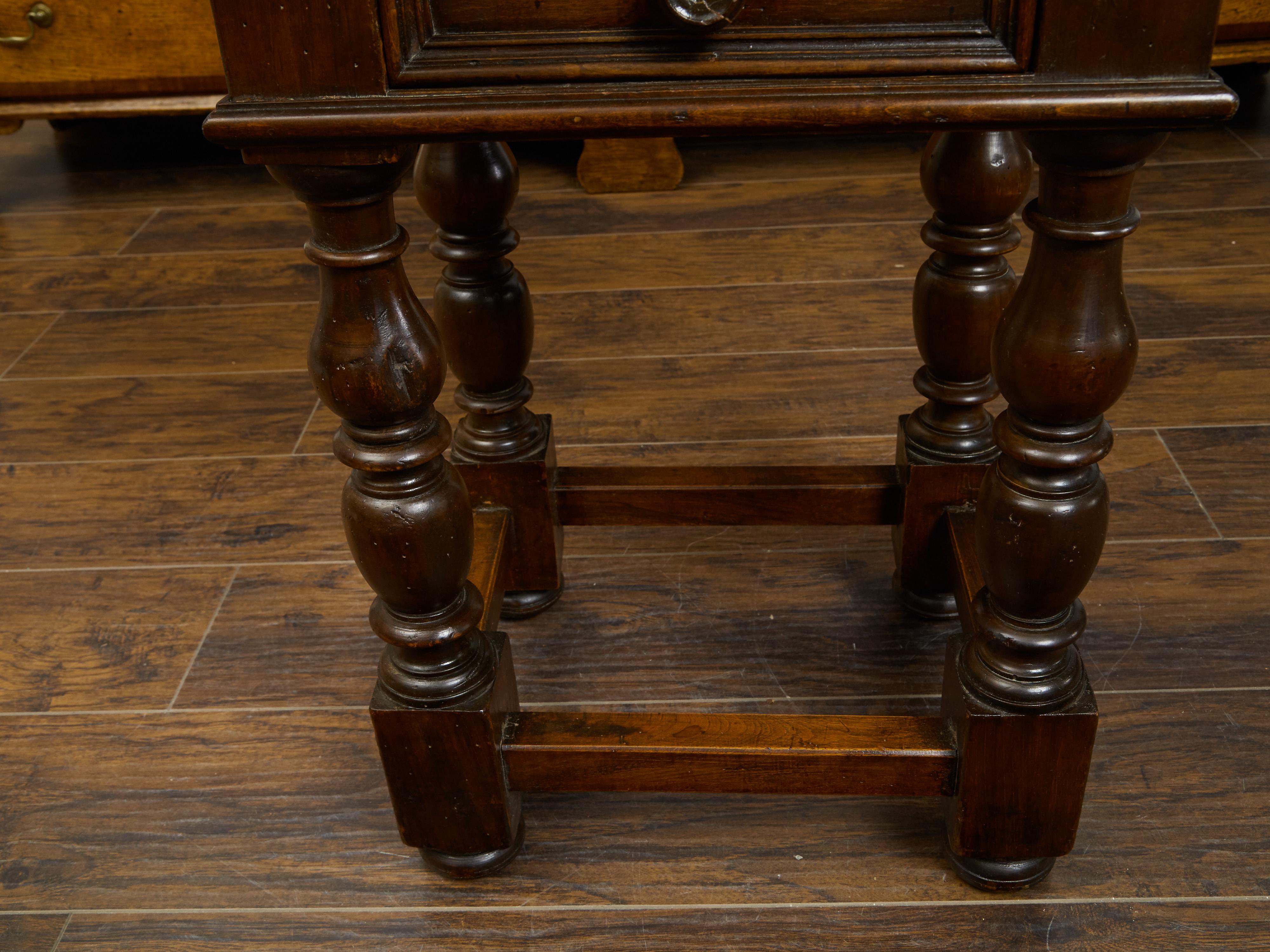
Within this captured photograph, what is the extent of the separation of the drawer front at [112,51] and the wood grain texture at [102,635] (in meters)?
1.03

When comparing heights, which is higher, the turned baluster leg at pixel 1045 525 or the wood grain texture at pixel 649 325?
the turned baluster leg at pixel 1045 525

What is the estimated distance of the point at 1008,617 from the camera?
2.35 feet

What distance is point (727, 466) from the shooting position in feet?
3.33

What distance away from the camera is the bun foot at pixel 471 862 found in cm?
80

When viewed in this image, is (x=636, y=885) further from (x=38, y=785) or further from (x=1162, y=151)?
(x=1162, y=151)

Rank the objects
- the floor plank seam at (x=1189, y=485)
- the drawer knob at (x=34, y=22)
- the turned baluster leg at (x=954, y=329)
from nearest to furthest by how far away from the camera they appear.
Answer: the turned baluster leg at (x=954, y=329) < the floor plank seam at (x=1189, y=485) < the drawer knob at (x=34, y=22)

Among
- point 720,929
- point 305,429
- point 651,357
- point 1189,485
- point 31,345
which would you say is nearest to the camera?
point 720,929

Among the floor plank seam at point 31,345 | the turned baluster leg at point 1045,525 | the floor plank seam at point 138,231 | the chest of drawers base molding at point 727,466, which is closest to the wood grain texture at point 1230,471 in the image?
the chest of drawers base molding at point 727,466

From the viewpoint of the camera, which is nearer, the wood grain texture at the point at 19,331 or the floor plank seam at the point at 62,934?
the floor plank seam at the point at 62,934

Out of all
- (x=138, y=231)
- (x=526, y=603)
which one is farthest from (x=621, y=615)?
(x=138, y=231)

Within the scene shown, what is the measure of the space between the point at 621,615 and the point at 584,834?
0.77ft

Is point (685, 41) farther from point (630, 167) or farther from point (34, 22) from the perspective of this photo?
point (34, 22)

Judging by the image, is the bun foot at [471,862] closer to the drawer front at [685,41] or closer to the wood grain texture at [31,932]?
the wood grain texture at [31,932]

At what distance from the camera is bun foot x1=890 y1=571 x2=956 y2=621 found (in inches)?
39.2
